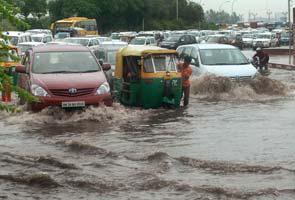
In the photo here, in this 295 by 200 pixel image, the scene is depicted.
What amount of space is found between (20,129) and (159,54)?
13.4 ft

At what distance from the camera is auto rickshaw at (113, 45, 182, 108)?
53.4 ft

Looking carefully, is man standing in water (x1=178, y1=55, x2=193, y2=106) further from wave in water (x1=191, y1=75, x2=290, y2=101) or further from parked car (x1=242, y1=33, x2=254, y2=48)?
parked car (x1=242, y1=33, x2=254, y2=48)

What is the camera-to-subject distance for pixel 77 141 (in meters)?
12.4

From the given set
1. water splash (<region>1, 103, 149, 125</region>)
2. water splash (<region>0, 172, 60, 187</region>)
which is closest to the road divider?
water splash (<region>1, 103, 149, 125</region>)

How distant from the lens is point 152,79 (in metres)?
16.2

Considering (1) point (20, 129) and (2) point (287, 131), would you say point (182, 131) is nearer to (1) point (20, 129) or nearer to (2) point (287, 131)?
(2) point (287, 131)

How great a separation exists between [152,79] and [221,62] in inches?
205

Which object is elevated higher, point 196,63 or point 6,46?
point 6,46

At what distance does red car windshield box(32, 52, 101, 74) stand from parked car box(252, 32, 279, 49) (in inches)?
1749

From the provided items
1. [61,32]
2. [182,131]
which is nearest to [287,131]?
[182,131]

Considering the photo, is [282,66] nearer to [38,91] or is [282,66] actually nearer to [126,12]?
[38,91]

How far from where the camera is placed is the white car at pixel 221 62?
793 inches

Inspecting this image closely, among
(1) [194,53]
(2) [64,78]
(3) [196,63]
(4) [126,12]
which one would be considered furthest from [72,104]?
(4) [126,12]

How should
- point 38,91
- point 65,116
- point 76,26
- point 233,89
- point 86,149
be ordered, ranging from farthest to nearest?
point 76,26 < point 233,89 < point 65,116 < point 38,91 < point 86,149
